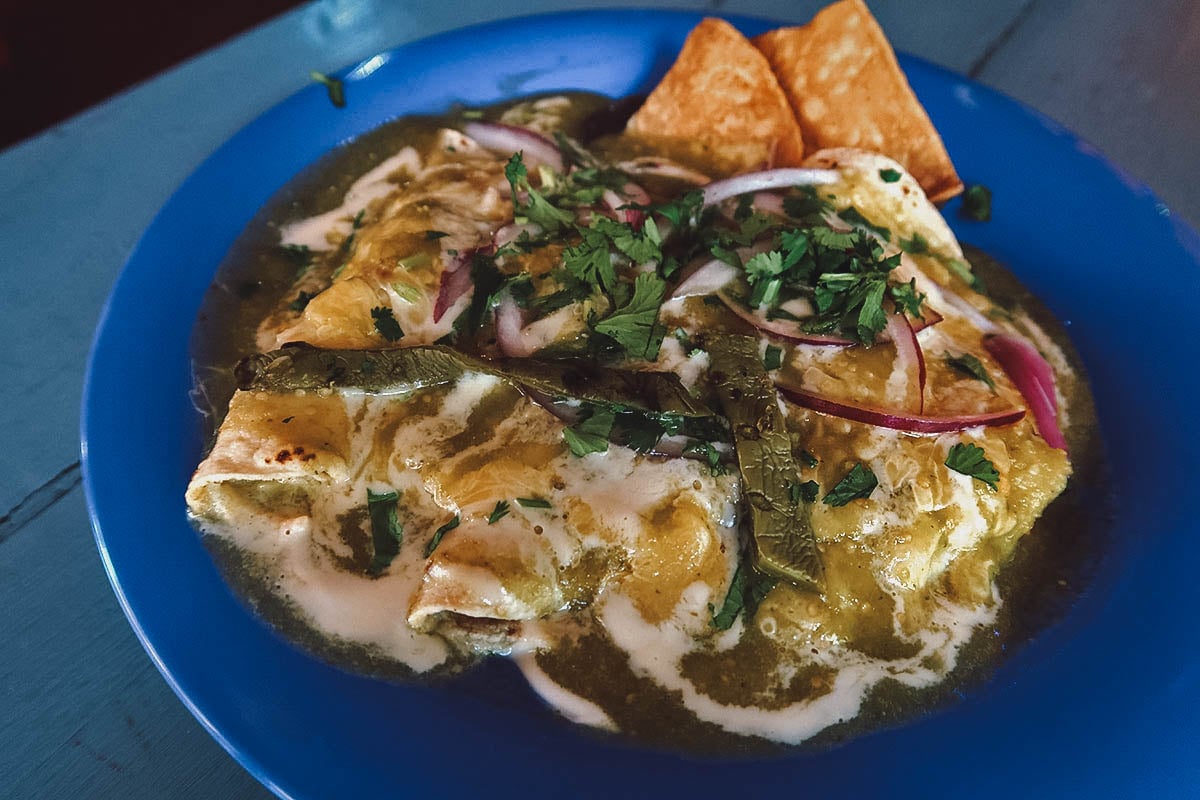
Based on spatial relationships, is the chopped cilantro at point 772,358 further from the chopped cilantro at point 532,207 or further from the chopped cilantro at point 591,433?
the chopped cilantro at point 532,207

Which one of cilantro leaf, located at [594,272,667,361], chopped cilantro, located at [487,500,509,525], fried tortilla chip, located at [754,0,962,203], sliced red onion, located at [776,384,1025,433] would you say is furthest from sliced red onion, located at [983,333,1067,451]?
chopped cilantro, located at [487,500,509,525]

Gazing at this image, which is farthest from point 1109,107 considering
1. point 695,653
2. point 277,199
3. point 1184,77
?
point 277,199

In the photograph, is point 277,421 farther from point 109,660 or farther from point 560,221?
point 560,221

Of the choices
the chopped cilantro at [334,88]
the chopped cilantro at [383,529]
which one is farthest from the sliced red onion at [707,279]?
the chopped cilantro at [334,88]

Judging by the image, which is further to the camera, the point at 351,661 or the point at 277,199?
the point at 277,199

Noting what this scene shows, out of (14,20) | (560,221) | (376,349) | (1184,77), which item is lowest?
(14,20)
